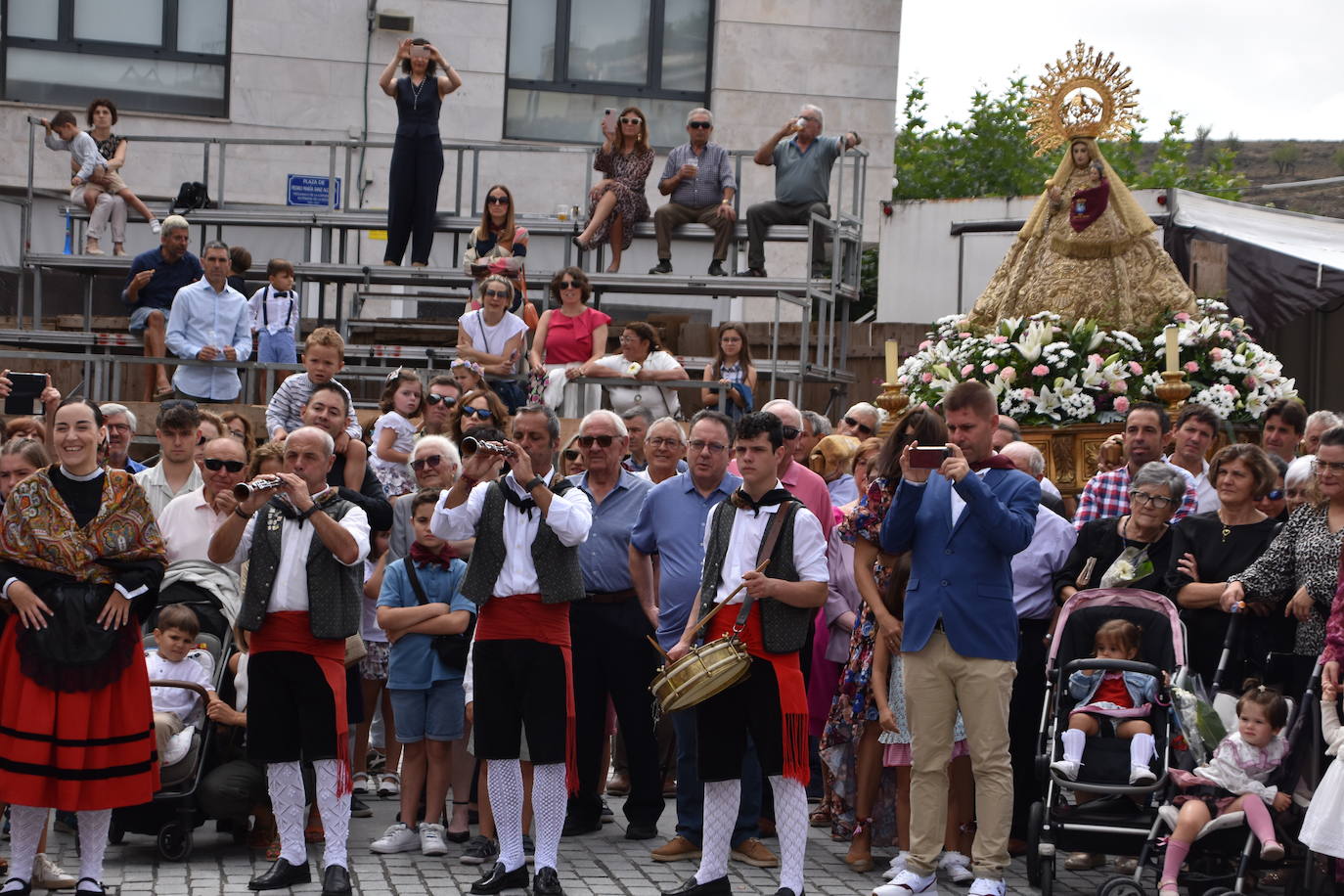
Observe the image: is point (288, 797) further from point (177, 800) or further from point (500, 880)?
point (500, 880)

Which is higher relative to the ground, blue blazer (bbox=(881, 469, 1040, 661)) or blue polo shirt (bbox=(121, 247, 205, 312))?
blue polo shirt (bbox=(121, 247, 205, 312))

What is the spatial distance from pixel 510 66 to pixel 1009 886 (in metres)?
15.2

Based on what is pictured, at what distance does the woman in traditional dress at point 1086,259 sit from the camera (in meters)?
12.2

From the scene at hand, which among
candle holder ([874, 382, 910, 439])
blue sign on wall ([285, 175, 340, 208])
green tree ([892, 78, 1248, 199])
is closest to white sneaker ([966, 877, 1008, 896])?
candle holder ([874, 382, 910, 439])

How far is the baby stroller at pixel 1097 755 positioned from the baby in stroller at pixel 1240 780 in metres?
0.17

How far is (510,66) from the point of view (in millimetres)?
20969

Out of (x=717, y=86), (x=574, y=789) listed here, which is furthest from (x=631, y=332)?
(x=717, y=86)

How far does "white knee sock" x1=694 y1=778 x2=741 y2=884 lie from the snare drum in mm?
427

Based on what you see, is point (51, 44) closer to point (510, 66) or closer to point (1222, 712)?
point (510, 66)

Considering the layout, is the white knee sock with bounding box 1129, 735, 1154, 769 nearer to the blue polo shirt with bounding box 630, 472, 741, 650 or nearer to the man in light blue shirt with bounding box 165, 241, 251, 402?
the blue polo shirt with bounding box 630, 472, 741, 650

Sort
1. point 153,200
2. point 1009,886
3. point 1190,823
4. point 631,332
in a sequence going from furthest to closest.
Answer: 1. point 153,200
2. point 631,332
3. point 1009,886
4. point 1190,823

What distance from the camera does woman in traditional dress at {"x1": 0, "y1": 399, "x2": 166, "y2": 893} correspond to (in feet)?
22.7

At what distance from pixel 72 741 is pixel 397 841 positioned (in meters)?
1.63

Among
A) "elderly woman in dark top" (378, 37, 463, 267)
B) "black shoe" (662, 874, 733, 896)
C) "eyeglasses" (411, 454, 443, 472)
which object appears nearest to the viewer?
"black shoe" (662, 874, 733, 896)
